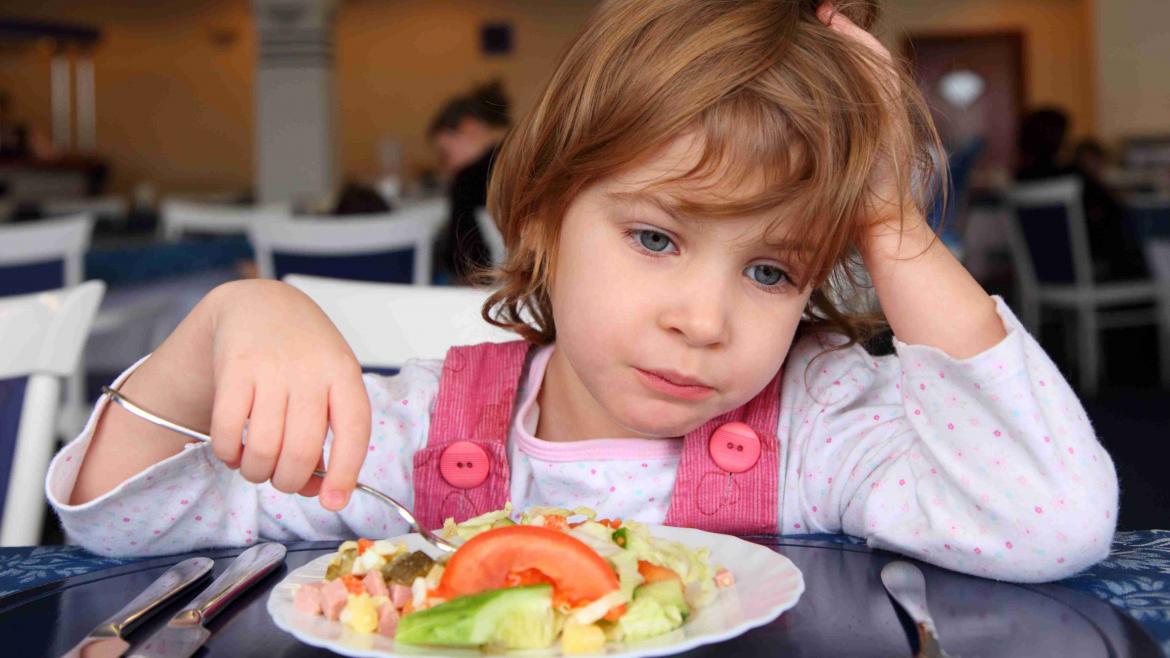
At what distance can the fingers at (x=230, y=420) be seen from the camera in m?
0.67

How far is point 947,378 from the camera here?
795 millimetres

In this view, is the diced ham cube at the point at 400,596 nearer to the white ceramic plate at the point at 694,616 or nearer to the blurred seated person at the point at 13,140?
the white ceramic plate at the point at 694,616

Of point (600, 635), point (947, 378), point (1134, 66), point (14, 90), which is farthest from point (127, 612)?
point (14, 90)

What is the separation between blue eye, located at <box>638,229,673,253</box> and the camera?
821mm

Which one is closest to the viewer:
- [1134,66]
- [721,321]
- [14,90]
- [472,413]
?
[721,321]

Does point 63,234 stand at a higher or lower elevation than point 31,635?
higher

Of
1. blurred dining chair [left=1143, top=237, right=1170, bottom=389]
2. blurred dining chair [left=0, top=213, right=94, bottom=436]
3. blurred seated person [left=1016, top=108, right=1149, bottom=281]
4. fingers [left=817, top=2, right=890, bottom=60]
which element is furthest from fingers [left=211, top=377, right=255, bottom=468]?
blurred seated person [left=1016, top=108, right=1149, bottom=281]

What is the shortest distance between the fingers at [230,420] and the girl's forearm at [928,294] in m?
0.42

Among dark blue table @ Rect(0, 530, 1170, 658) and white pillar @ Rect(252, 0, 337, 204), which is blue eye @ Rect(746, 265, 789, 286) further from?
white pillar @ Rect(252, 0, 337, 204)

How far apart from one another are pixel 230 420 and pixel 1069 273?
5.39 m

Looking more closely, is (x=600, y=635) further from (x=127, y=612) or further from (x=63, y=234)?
(x=63, y=234)

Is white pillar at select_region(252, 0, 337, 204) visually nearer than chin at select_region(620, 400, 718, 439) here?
No

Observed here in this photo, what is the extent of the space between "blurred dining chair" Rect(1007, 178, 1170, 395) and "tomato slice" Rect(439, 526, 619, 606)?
4990mm

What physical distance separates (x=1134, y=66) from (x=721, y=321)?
11195 mm
